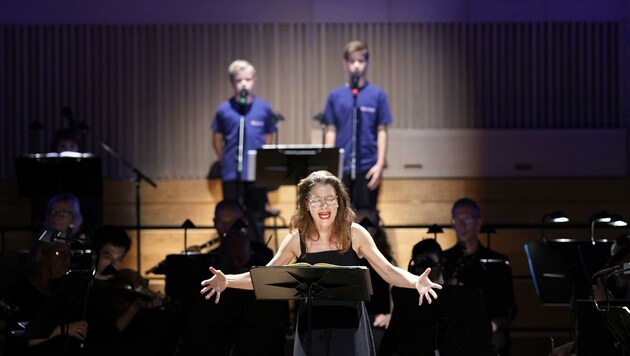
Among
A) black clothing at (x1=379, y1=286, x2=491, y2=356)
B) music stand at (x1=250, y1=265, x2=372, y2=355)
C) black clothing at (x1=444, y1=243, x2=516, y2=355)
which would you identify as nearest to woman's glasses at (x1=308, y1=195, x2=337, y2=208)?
music stand at (x1=250, y1=265, x2=372, y2=355)

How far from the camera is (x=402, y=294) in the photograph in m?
5.54

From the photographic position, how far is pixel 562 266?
6.05m

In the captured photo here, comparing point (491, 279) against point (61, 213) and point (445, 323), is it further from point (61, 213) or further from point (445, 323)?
point (61, 213)

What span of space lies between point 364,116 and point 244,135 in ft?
3.05

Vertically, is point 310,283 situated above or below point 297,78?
below

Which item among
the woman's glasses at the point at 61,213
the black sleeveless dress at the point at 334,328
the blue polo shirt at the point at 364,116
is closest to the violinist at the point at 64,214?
the woman's glasses at the point at 61,213

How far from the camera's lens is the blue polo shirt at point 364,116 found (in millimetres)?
7844

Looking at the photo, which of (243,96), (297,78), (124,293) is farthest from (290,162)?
(297,78)

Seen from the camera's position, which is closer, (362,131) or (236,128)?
(362,131)

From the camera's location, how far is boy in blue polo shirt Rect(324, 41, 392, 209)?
304 inches

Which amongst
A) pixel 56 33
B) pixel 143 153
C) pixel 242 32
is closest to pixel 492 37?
pixel 242 32

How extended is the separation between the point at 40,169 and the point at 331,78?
9.91 feet

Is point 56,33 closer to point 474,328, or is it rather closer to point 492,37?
point 492,37

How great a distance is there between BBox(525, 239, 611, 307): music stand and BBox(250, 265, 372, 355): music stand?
198 cm
